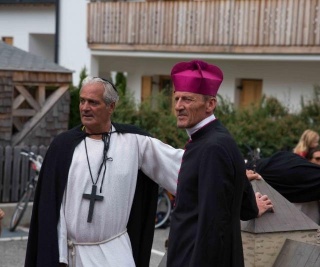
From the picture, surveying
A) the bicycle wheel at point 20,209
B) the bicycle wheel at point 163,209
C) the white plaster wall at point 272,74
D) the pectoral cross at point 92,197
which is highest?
the pectoral cross at point 92,197

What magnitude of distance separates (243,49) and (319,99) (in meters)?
3.26

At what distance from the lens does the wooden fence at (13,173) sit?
46.1 ft

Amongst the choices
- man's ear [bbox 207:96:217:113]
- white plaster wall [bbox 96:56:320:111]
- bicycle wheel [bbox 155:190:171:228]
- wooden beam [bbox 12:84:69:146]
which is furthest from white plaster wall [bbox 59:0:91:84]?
man's ear [bbox 207:96:217:113]

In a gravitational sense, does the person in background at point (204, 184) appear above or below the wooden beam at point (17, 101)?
above

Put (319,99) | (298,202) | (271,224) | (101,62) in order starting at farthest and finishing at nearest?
(101,62) → (319,99) → (298,202) → (271,224)

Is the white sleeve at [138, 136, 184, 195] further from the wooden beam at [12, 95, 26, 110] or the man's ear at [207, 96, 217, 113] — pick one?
the wooden beam at [12, 95, 26, 110]

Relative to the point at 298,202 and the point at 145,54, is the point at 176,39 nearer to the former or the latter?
the point at 145,54

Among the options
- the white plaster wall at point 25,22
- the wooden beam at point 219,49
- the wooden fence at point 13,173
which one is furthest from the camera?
the white plaster wall at point 25,22

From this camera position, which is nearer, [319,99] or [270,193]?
[270,193]

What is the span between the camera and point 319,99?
19781 millimetres

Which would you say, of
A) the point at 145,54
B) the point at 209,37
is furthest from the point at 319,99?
the point at 145,54

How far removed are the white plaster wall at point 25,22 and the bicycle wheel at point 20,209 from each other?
14.8m

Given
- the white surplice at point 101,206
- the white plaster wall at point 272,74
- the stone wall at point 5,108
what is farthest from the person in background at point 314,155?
the white plaster wall at point 272,74

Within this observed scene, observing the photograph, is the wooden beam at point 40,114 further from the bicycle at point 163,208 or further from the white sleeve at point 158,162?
the white sleeve at point 158,162
